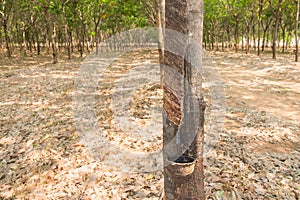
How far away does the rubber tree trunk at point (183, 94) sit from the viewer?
1.91 metres

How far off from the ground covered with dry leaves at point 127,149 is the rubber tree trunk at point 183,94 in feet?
6.57

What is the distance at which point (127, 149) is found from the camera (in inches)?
212

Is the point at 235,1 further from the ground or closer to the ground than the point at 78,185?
further from the ground

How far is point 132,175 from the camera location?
4449mm

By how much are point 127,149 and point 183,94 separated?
368 cm

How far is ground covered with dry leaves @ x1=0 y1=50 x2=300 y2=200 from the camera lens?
4023 millimetres

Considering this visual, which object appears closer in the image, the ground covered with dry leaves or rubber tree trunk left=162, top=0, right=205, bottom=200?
rubber tree trunk left=162, top=0, right=205, bottom=200

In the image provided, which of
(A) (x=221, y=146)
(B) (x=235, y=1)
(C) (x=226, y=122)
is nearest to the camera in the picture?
(A) (x=221, y=146)

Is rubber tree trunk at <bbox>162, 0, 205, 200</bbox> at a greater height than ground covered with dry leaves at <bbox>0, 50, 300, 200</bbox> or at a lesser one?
greater

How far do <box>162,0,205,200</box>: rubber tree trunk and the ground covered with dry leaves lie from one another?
Answer: 2.00 m

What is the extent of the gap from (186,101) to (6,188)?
12.8 ft

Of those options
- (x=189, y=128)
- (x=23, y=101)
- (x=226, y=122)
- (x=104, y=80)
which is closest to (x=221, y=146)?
(x=226, y=122)

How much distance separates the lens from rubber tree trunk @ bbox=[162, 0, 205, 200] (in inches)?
75.3

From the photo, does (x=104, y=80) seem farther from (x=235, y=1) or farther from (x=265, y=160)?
(x=235, y=1)
